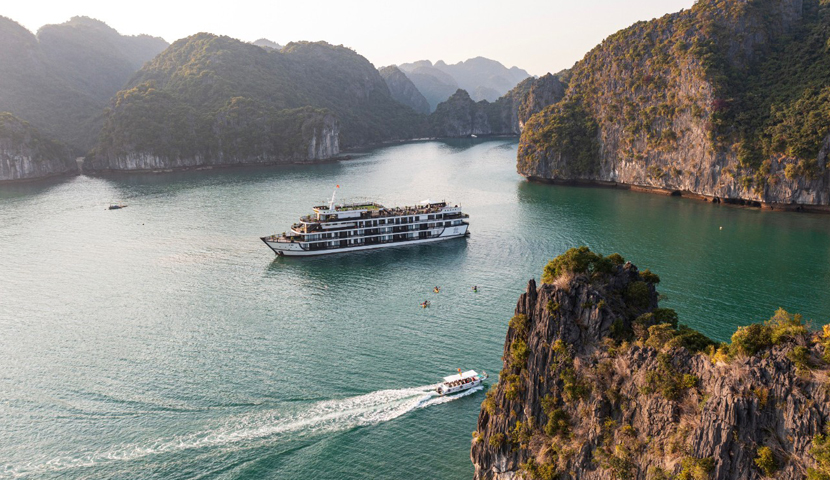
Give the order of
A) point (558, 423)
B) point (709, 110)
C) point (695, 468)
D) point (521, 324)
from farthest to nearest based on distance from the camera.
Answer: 1. point (709, 110)
2. point (521, 324)
3. point (558, 423)
4. point (695, 468)

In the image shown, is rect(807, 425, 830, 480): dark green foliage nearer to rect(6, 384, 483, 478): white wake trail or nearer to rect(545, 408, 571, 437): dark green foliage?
rect(545, 408, 571, 437): dark green foliage

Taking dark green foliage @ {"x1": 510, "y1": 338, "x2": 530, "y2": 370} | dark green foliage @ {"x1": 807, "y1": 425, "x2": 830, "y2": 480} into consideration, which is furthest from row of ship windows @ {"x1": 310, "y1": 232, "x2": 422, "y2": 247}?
dark green foliage @ {"x1": 807, "y1": 425, "x2": 830, "y2": 480}

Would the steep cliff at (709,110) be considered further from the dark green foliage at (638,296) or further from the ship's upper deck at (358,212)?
the dark green foliage at (638,296)

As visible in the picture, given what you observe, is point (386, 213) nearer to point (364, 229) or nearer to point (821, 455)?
point (364, 229)

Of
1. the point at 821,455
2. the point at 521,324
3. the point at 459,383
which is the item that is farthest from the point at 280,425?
the point at 821,455

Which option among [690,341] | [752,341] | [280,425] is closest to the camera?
[752,341]

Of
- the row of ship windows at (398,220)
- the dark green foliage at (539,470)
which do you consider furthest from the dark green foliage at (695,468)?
the row of ship windows at (398,220)
